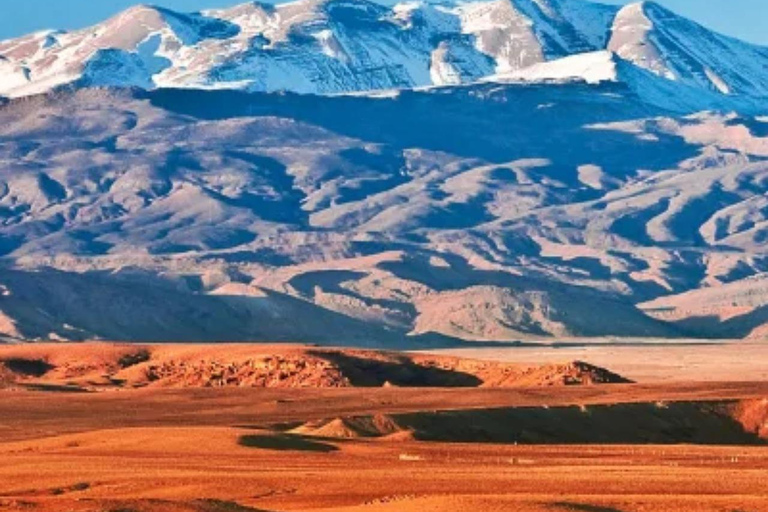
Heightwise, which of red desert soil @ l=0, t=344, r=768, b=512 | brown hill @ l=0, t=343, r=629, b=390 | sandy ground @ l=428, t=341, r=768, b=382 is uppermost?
red desert soil @ l=0, t=344, r=768, b=512

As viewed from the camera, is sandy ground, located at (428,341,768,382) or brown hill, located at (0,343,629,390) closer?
brown hill, located at (0,343,629,390)

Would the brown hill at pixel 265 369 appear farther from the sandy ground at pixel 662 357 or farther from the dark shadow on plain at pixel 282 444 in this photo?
the dark shadow on plain at pixel 282 444

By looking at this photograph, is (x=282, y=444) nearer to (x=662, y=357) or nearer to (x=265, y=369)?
(x=265, y=369)

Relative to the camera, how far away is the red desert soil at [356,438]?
49531 millimetres

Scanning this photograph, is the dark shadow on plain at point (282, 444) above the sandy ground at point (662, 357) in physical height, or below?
above

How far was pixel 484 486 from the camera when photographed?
5275cm

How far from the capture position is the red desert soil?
163 feet

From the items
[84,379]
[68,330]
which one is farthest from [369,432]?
[68,330]

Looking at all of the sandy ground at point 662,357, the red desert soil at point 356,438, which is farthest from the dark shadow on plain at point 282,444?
the sandy ground at point 662,357

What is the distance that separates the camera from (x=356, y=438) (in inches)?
2923

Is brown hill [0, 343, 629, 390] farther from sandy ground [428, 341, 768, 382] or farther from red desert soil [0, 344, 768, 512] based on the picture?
sandy ground [428, 341, 768, 382]

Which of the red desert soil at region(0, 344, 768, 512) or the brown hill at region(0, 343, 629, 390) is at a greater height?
the red desert soil at region(0, 344, 768, 512)

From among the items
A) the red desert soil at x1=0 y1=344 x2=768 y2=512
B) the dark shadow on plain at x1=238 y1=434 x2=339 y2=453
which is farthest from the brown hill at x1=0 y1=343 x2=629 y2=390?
the dark shadow on plain at x1=238 y1=434 x2=339 y2=453

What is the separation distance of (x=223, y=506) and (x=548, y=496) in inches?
375
